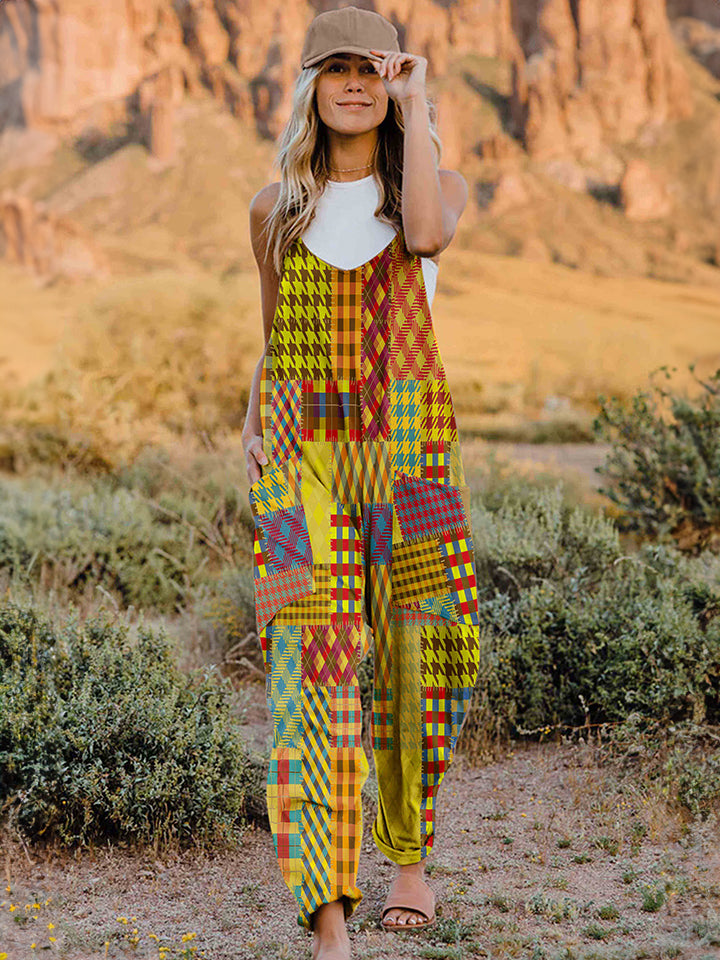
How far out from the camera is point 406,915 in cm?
277

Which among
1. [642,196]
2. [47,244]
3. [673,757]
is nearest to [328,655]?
[673,757]

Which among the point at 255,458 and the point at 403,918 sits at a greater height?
the point at 255,458

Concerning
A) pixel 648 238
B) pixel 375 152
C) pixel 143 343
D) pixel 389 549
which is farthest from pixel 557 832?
pixel 648 238

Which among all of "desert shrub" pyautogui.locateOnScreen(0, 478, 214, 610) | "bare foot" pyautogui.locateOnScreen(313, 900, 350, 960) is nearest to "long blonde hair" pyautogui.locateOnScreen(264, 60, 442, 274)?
"bare foot" pyautogui.locateOnScreen(313, 900, 350, 960)

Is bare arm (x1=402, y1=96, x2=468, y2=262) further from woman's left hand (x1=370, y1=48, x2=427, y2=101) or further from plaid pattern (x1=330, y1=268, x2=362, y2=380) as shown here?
plaid pattern (x1=330, y1=268, x2=362, y2=380)

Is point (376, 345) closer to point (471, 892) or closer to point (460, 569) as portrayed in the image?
point (460, 569)

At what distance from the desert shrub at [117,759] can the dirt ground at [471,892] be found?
0.33 feet

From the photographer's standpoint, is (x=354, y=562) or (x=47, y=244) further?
(x=47, y=244)

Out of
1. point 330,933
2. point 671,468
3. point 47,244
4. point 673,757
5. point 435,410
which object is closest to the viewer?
point 330,933

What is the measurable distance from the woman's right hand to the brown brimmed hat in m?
0.89

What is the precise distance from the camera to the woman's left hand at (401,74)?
8.25ft

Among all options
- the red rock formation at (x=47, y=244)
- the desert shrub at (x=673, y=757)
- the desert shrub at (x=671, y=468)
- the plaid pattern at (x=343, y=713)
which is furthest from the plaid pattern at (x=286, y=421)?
the red rock formation at (x=47, y=244)

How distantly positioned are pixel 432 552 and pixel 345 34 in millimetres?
1222

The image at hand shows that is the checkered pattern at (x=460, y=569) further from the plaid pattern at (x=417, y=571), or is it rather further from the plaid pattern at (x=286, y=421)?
the plaid pattern at (x=286, y=421)
